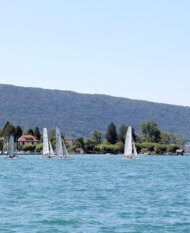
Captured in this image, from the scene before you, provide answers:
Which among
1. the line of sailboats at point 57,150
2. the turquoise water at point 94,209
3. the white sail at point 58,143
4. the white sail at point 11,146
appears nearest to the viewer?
the turquoise water at point 94,209

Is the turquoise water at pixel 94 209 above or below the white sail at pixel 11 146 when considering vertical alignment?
below

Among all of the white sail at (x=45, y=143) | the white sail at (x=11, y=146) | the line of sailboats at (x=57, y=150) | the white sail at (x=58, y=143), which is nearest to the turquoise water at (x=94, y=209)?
the white sail at (x=58, y=143)

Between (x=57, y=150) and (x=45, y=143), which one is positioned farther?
(x=45, y=143)

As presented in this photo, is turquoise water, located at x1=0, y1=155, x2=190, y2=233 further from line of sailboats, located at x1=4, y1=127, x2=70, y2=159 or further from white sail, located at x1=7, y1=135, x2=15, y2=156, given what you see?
white sail, located at x1=7, y1=135, x2=15, y2=156

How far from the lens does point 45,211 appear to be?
133 feet

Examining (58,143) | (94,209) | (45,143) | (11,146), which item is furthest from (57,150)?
(94,209)

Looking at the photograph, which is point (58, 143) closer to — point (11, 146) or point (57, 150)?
point (57, 150)

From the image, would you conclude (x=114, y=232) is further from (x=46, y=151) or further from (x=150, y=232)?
(x=46, y=151)

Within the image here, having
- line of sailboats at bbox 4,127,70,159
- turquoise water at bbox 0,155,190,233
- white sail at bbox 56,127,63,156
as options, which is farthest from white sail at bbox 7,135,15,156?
turquoise water at bbox 0,155,190,233

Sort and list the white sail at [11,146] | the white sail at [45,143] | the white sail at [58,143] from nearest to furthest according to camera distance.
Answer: the white sail at [58,143]
the white sail at [11,146]
the white sail at [45,143]

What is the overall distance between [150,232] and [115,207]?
398 inches

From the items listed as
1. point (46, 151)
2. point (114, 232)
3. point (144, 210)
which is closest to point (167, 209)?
point (144, 210)

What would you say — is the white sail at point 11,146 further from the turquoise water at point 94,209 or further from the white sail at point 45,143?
the turquoise water at point 94,209

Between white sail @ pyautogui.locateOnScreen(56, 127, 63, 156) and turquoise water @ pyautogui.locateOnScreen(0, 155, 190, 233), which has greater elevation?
white sail @ pyautogui.locateOnScreen(56, 127, 63, 156)
